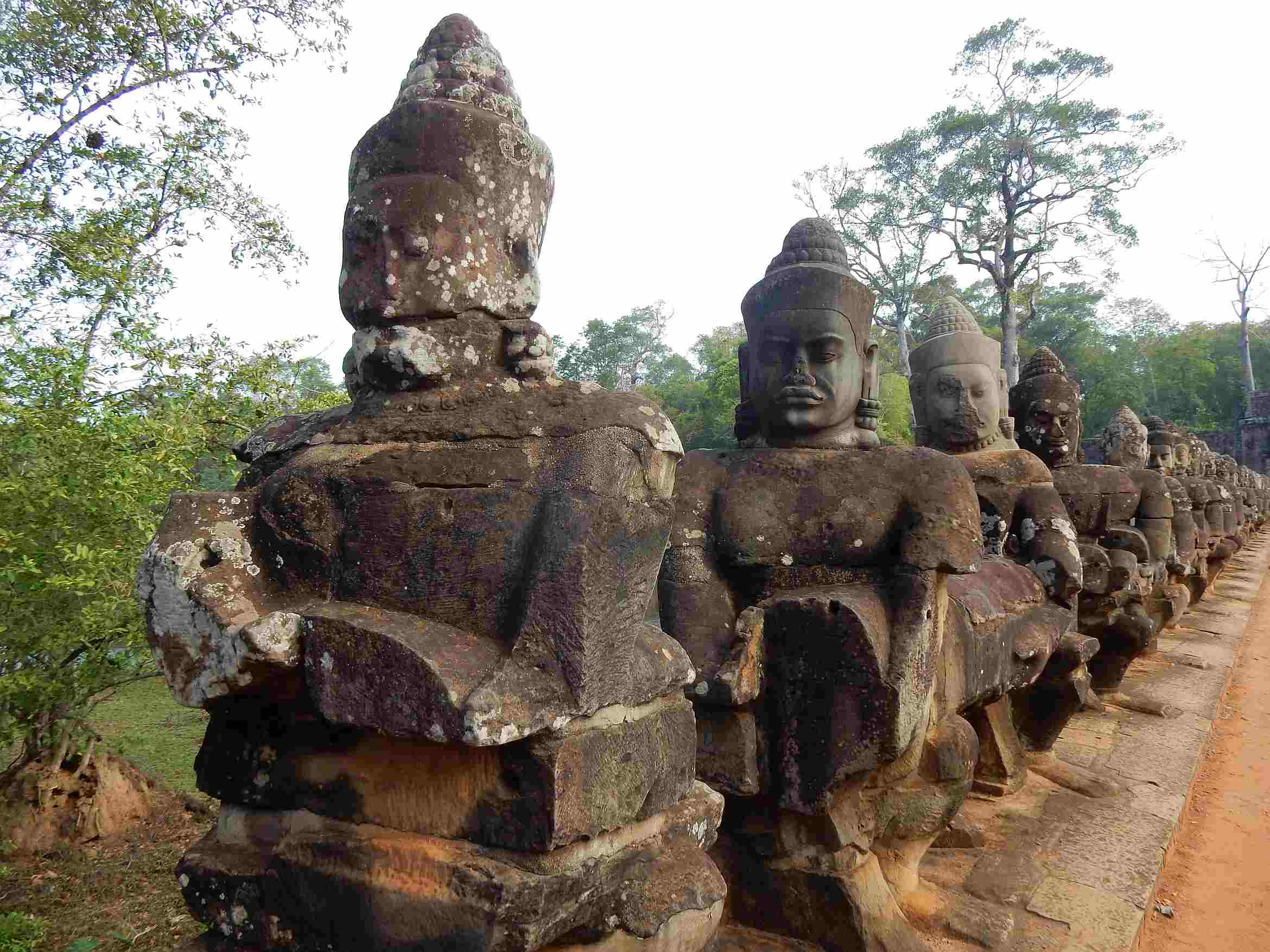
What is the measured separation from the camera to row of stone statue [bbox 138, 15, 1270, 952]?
1569 millimetres

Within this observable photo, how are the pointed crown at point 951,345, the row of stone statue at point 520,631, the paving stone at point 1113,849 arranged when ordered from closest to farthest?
the row of stone statue at point 520,631
the paving stone at point 1113,849
the pointed crown at point 951,345

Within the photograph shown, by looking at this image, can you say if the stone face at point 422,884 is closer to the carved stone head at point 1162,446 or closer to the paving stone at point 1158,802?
the paving stone at point 1158,802

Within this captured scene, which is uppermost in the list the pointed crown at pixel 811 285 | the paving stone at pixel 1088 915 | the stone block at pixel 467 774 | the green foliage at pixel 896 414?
the green foliage at pixel 896 414

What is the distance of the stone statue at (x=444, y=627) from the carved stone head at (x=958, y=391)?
3028 millimetres

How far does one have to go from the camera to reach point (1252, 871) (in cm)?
396

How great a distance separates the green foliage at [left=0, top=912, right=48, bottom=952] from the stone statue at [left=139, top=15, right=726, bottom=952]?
324cm

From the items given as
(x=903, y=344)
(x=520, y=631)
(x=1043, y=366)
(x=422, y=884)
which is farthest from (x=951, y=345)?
(x=903, y=344)

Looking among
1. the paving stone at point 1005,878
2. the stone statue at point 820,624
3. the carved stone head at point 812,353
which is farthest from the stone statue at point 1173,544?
the stone statue at point 820,624

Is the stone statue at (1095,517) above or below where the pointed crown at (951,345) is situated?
below

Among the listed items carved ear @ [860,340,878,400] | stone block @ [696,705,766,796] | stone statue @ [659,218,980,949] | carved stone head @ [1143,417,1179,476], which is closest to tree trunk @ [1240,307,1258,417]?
carved stone head @ [1143,417,1179,476]

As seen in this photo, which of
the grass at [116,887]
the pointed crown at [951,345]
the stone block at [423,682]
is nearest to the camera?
the stone block at [423,682]

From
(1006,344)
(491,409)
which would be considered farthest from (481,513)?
(1006,344)

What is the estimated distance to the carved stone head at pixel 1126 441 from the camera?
9.27 metres

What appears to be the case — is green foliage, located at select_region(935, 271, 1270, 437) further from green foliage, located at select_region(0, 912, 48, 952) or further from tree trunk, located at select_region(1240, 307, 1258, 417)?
green foliage, located at select_region(0, 912, 48, 952)
